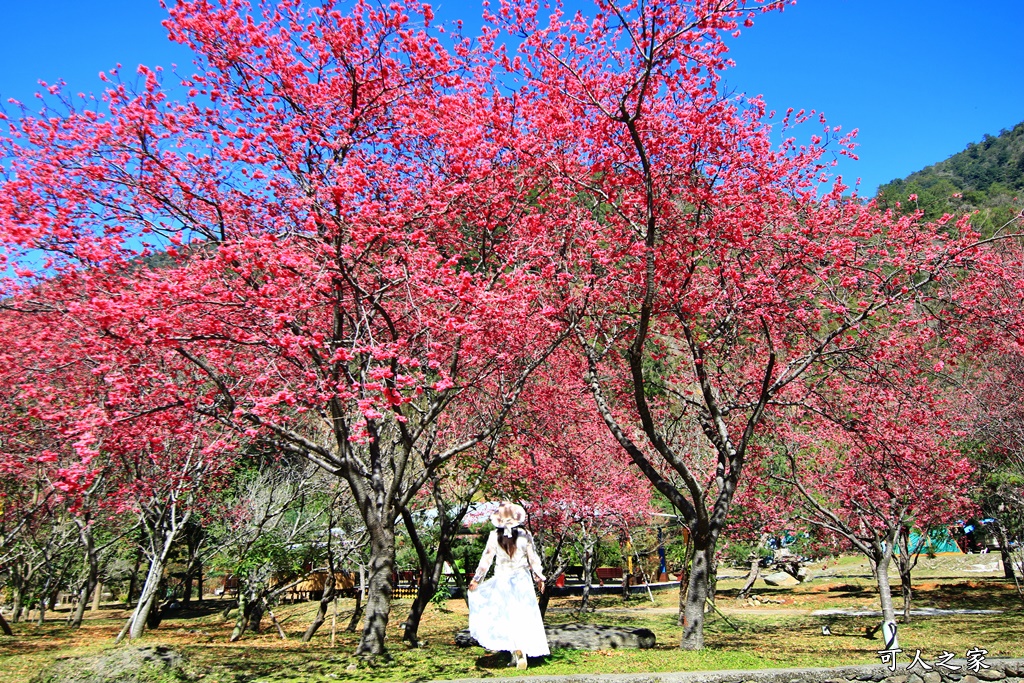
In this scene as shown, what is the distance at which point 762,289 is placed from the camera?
8734 mm

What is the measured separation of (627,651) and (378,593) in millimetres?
3085

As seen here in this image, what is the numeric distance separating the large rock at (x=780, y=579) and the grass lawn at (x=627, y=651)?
0.81 meters

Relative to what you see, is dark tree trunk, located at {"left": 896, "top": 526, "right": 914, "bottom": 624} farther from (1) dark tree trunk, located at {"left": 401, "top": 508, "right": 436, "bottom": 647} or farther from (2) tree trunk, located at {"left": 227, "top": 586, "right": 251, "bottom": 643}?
(2) tree trunk, located at {"left": 227, "top": 586, "right": 251, "bottom": 643}

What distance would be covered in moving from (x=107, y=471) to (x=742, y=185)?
1307 centimetres

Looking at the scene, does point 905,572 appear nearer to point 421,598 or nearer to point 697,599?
point 697,599

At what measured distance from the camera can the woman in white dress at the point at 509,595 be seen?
7031 millimetres

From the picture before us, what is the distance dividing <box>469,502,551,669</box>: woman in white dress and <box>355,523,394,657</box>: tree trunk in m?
1.24

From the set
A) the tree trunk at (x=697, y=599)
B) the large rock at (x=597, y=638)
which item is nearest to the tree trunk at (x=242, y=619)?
the large rock at (x=597, y=638)

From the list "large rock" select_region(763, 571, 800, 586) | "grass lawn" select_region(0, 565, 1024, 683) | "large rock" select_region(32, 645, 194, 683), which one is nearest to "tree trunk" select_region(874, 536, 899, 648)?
"grass lawn" select_region(0, 565, 1024, 683)

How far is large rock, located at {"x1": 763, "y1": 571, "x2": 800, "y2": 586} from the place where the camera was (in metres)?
28.9

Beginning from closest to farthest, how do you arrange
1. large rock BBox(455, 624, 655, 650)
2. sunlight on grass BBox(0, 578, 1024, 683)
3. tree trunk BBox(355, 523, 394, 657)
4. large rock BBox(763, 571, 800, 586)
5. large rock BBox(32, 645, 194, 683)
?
large rock BBox(32, 645, 194, 683) < sunlight on grass BBox(0, 578, 1024, 683) < tree trunk BBox(355, 523, 394, 657) < large rock BBox(455, 624, 655, 650) < large rock BBox(763, 571, 800, 586)

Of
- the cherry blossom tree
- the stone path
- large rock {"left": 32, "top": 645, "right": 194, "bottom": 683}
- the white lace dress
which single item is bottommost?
the stone path

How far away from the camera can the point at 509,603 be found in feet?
23.3

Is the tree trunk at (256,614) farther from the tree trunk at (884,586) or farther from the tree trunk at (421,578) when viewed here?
the tree trunk at (884,586)
